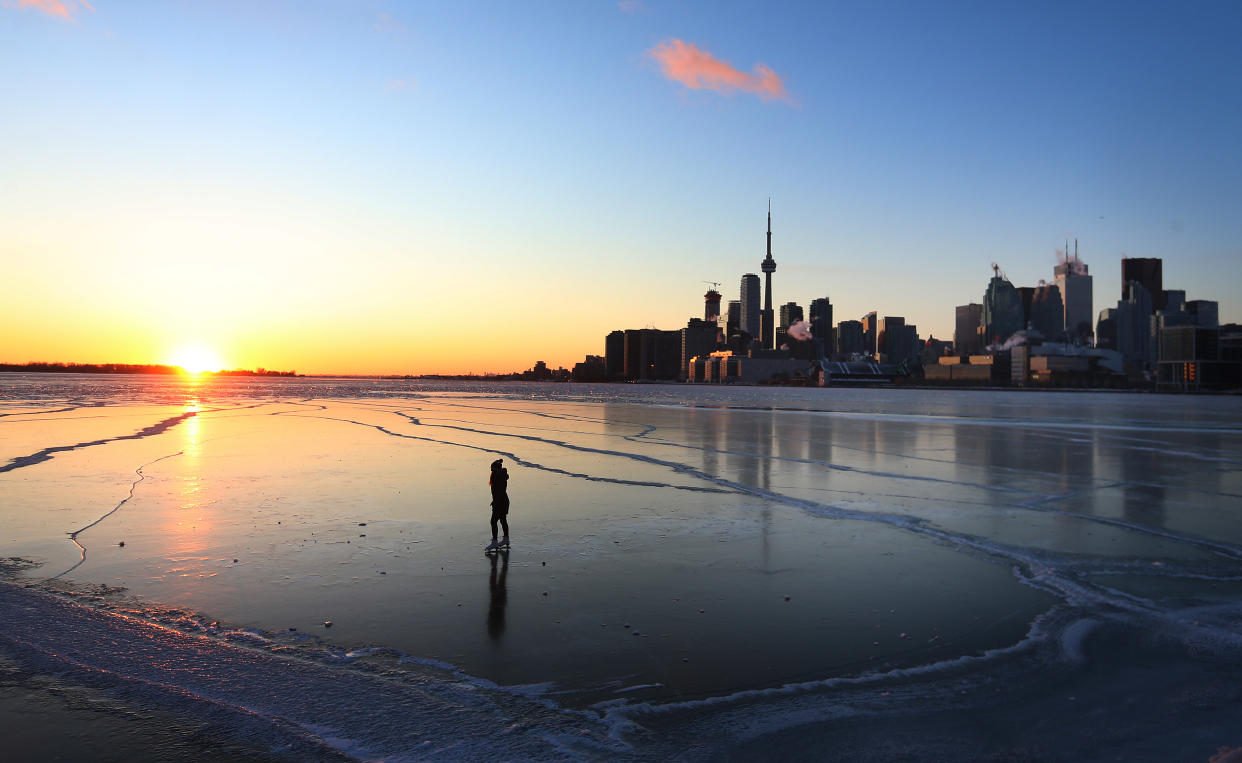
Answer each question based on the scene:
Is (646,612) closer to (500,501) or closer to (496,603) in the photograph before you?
(496,603)

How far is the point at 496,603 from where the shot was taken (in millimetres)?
9898

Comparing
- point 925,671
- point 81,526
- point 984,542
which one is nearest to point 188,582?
point 81,526

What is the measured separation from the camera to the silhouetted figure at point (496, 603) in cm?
886

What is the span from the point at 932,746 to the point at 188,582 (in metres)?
10.1

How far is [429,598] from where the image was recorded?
33.1 ft

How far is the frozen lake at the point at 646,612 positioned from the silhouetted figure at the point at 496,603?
3.1 inches

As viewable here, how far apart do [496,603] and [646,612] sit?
6.77 feet

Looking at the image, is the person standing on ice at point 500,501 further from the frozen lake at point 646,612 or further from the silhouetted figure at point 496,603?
the silhouetted figure at point 496,603

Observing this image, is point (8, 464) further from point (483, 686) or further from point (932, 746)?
point (932, 746)

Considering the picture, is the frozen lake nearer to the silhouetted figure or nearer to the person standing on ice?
the silhouetted figure

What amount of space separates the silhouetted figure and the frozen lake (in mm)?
79

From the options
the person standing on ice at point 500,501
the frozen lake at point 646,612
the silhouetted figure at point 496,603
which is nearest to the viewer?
the frozen lake at point 646,612

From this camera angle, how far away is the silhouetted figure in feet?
29.1

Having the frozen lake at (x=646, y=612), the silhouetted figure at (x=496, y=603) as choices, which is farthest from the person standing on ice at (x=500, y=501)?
the silhouetted figure at (x=496, y=603)
